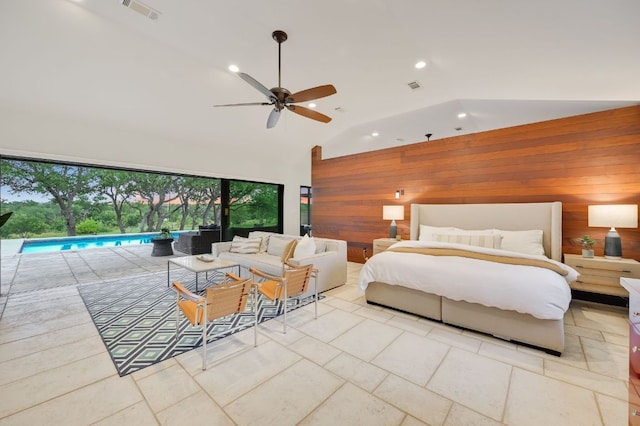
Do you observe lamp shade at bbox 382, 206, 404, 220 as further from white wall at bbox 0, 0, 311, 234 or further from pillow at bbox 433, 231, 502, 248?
white wall at bbox 0, 0, 311, 234

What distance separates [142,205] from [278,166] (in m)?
6.51

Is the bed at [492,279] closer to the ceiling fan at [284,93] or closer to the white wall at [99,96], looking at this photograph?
the ceiling fan at [284,93]

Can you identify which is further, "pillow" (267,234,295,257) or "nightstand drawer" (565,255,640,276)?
"pillow" (267,234,295,257)

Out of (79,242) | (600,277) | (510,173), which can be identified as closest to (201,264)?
(510,173)

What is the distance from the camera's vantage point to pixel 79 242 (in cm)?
980

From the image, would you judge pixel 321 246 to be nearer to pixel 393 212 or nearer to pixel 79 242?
pixel 393 212

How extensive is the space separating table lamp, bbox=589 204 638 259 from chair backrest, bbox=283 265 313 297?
13.1 feet

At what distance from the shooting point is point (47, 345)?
8.16 ft

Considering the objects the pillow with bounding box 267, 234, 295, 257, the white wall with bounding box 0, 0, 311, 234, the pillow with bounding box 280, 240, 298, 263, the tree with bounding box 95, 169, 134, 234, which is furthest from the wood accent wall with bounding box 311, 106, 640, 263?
the tree with bounding box 95, 169, 134, 234

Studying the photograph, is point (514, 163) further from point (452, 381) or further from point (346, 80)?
point (452, 381)

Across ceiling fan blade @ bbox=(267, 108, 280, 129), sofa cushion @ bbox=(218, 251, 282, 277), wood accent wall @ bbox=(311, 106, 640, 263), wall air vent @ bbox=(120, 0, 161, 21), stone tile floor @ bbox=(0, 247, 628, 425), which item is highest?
wall air vent @ bbox=(120, 0, 161, 21)

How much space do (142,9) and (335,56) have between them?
2268mm

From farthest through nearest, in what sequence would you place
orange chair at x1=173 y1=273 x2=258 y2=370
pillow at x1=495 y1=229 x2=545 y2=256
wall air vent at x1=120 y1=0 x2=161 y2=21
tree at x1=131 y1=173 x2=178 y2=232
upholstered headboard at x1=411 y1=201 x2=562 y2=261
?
tree at x1=131 y1=173 x2=178 y2=232
upholstered headboard at x1=411 y1=201 x2=562 y2=261
pillow at x1=495 y1=229 x2=545 y2=256
wall air vent at x1=120 y1=0 x2=161 y2=21
orange chair at x1=173 y1=273 x2=258 y2=370

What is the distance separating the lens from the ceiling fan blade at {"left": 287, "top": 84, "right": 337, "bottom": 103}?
2.72 m
